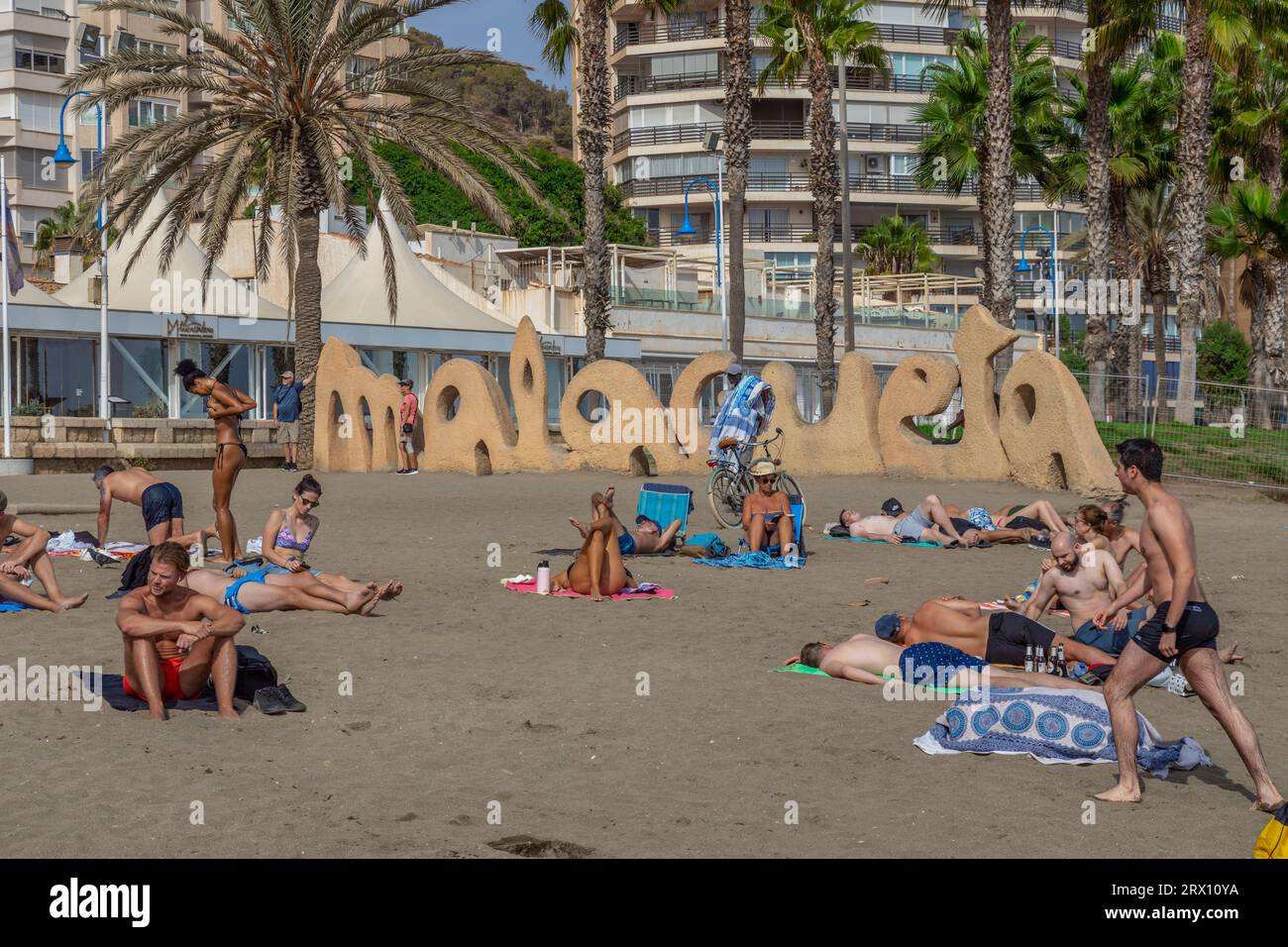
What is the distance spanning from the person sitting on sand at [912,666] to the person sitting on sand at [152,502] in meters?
5.39

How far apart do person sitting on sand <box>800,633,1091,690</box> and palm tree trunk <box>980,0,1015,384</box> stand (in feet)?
63.1

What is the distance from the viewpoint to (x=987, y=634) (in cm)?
934

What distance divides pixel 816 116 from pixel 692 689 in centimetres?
2631

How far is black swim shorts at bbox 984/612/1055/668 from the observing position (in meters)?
9.20

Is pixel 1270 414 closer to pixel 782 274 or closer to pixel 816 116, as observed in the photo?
pixel 816 116

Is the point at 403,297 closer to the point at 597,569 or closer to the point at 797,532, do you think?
the point at 797,532

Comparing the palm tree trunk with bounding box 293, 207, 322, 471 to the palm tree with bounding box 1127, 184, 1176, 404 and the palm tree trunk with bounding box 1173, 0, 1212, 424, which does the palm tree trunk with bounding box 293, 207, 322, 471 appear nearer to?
the palm tree trunk with bounding box 1173, 0, 1212, 424

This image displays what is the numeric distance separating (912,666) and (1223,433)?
16822mm

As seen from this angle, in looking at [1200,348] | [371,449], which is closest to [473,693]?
[371,449]

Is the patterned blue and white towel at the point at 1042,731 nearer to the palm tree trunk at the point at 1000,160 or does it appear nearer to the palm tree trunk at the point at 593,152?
the palm tree trunk at the point at 1000,160

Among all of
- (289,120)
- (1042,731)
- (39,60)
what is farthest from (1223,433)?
(39,60)

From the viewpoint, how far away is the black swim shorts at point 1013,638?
30.2 feet

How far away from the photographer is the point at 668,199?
69.9m

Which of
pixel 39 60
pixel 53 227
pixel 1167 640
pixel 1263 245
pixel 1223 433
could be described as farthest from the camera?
pixel 39 60
